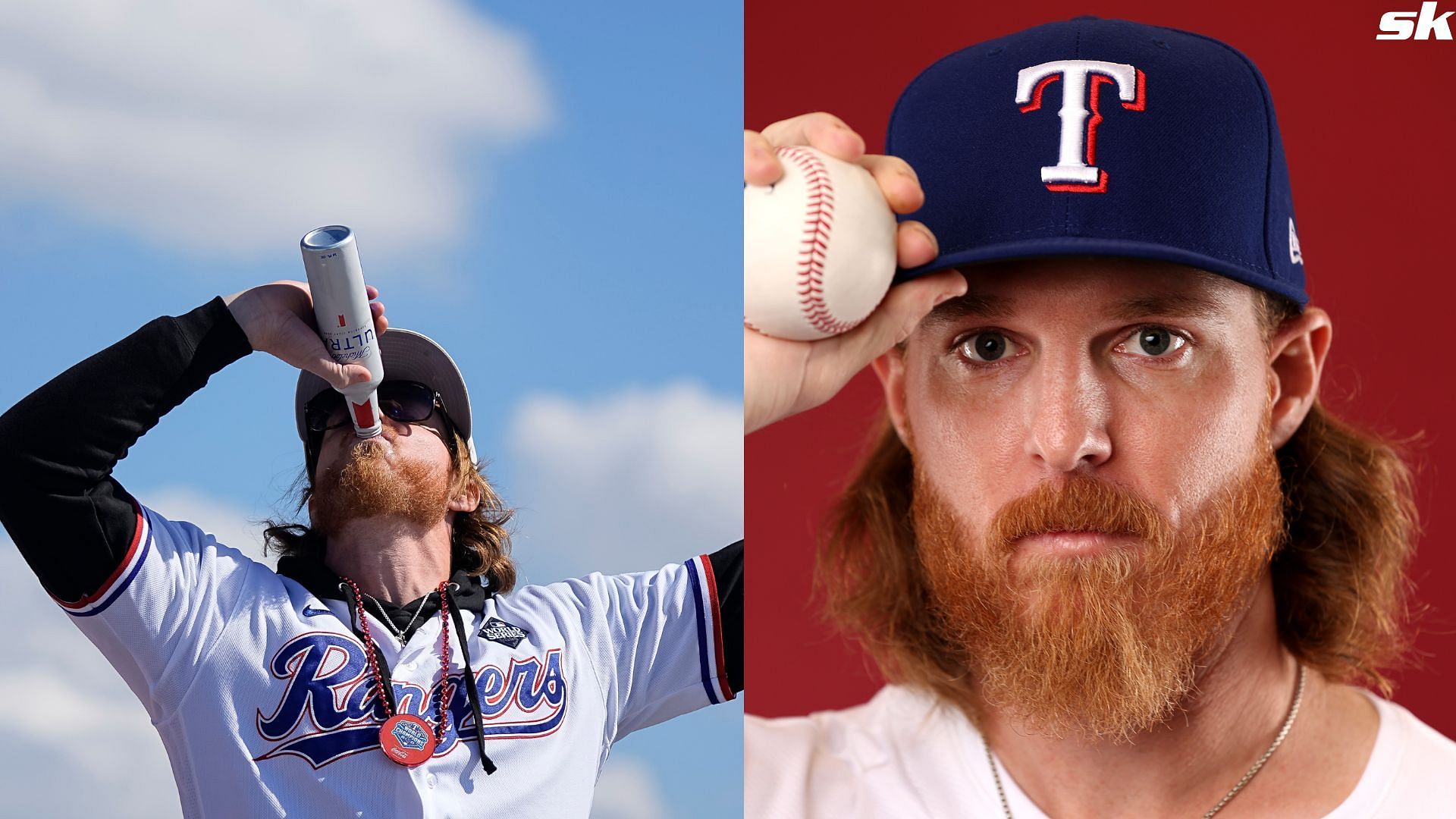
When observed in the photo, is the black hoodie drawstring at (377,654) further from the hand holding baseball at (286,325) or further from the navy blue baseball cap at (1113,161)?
the navy blue baseball cap at (1113,161)

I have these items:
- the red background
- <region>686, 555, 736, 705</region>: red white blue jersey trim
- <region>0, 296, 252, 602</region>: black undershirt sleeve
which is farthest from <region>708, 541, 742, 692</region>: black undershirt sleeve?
<region>0, 296, 252, 602</region>: black undershirt sleeve

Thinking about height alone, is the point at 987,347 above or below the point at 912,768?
above

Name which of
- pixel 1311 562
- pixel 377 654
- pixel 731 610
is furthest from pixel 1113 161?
pixel 377 654

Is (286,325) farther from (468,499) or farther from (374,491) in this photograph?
(468,499)

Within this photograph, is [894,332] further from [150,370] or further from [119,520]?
[119,520]


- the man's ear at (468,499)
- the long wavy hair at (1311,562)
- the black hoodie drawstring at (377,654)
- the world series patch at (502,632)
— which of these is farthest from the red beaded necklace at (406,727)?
the long wavy hair at (1311,562)

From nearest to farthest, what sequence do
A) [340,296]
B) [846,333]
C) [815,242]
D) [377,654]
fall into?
[815,242] < [846,333] < [340,296] < [377,654]

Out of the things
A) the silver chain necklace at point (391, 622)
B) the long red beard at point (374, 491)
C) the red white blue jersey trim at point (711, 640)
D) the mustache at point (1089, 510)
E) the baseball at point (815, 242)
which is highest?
the baseball at point (815, 242)
